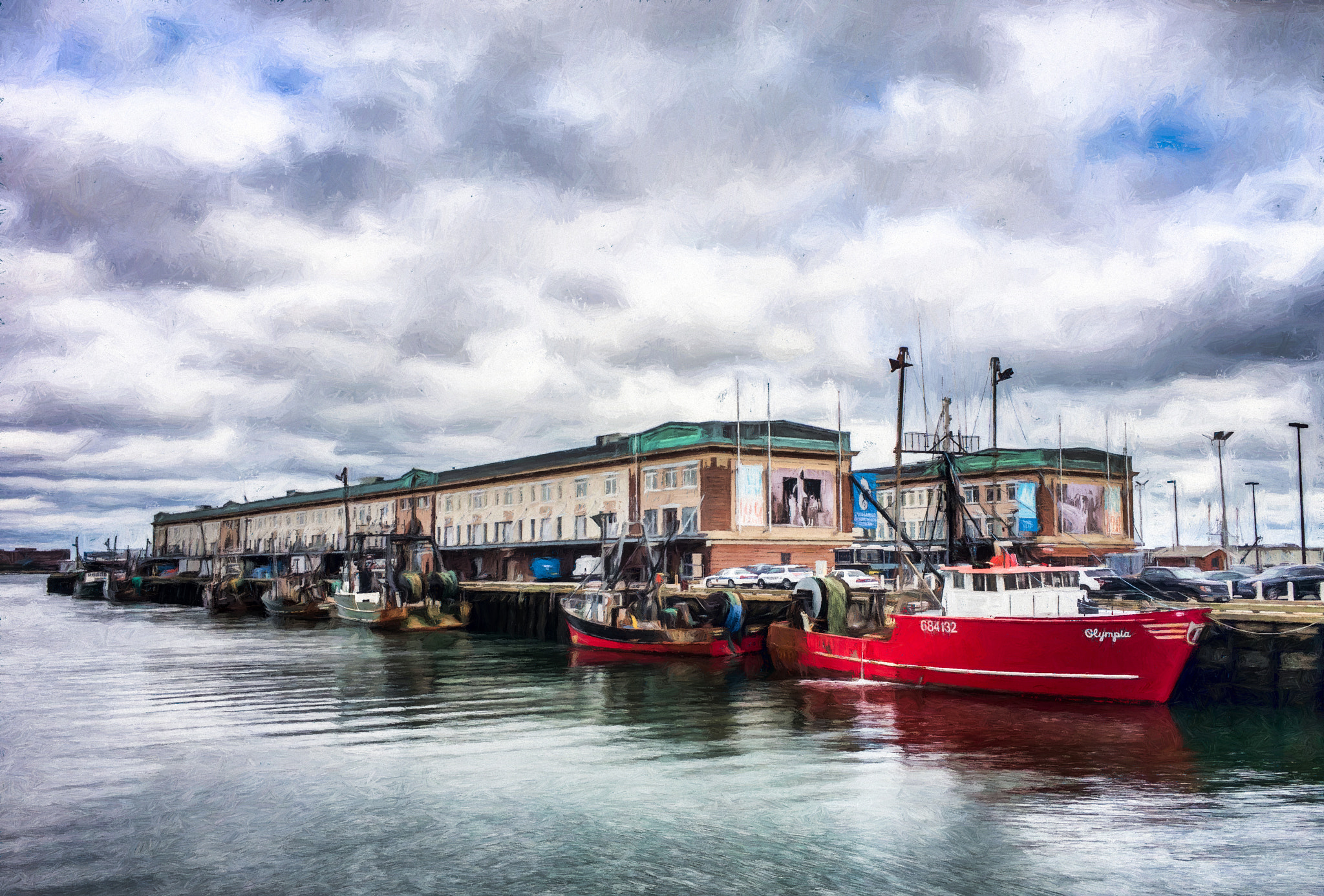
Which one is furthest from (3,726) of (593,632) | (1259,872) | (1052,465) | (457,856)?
(1052,465)

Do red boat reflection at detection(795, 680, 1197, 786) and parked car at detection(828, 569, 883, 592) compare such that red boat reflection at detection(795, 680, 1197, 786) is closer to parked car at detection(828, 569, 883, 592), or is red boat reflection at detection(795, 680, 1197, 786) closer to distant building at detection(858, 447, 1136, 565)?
parked car at detection(828, 569, 883, 592)

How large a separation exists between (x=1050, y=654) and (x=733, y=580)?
1255 inches

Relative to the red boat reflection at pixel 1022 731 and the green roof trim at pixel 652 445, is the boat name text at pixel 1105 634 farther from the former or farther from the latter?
the green roof trim at pixel 652 445

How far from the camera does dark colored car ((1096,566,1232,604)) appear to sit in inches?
1832

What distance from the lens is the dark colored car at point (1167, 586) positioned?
4653 centimetres

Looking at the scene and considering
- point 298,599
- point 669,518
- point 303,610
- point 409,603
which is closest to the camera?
point 409,603

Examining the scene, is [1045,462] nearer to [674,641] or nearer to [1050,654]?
[674,641]

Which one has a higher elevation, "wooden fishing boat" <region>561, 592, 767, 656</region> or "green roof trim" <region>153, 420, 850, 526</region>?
"green roof trim" <region>153, 420, 850, 526</region>

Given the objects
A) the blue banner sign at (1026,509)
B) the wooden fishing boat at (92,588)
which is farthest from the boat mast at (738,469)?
the wooden fishing boat at (92,588)

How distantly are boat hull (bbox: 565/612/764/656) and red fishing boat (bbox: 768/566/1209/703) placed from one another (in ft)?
25.3

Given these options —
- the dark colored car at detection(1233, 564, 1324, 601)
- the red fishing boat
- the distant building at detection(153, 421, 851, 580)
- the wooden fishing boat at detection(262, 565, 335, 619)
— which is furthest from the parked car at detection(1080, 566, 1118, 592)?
the wooden fishing boat at detection(262, 565, 335, 619)

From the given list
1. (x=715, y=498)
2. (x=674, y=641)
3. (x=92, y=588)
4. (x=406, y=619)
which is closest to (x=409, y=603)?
(x=406, y=619)

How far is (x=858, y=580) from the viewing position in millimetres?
57750

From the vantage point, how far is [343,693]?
3612 cm
